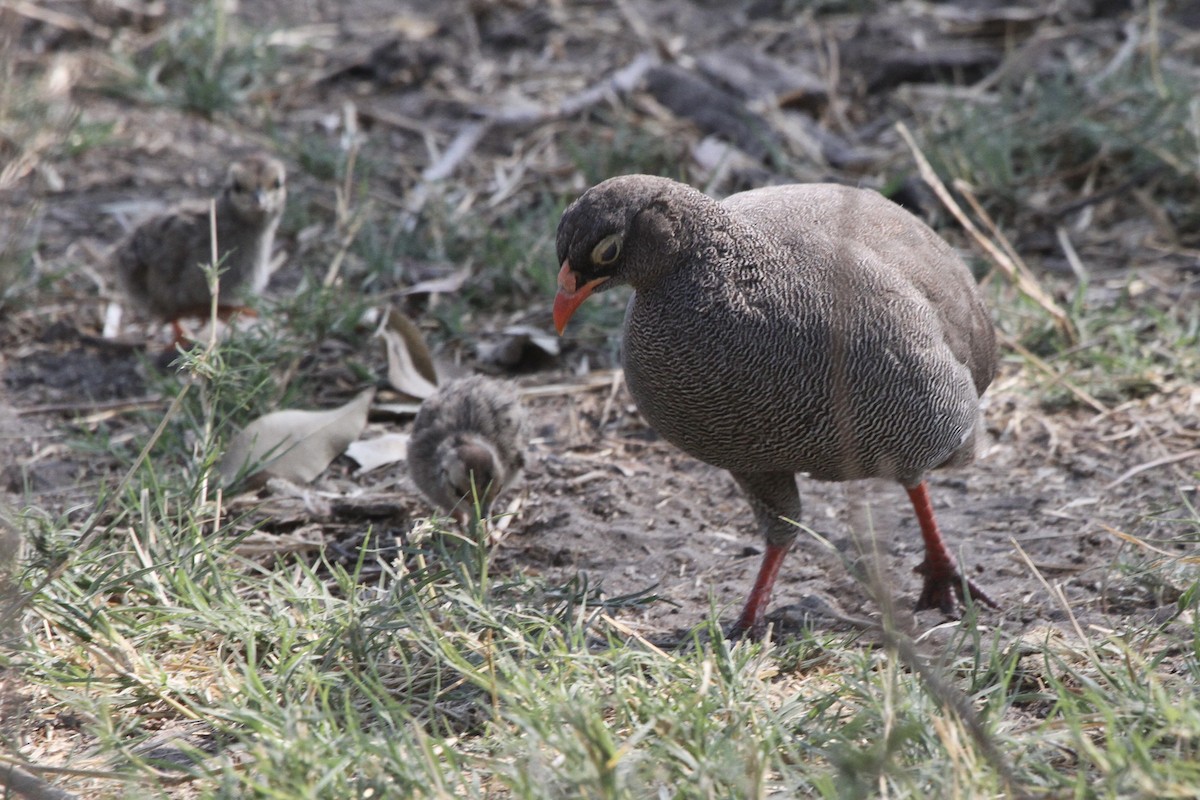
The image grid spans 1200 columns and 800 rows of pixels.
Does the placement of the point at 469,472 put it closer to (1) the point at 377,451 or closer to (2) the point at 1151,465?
(1) the point at 377,451

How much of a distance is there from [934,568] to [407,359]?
2538 millimetres

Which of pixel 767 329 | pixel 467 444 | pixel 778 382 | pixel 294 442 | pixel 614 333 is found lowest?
pixel 294 442

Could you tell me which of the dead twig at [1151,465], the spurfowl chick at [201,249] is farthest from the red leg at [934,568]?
the spurfowl chick at [201,249]

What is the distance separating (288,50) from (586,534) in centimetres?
582

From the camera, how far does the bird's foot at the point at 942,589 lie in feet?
14.8

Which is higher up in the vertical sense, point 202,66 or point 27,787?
point 202,66

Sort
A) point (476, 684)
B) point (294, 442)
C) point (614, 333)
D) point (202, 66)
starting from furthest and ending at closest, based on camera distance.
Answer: point (202, 66), point (614, 333), point (294, 442), point (476, 684)

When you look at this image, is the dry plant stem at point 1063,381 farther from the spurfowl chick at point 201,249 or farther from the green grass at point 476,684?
the spurfowl chick at point 201,249

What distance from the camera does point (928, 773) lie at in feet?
9.67

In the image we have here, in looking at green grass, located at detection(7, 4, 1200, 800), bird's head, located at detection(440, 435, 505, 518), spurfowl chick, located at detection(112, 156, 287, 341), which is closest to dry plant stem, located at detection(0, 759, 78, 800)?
green grass, located at detection(7, 4, 1200, 800)

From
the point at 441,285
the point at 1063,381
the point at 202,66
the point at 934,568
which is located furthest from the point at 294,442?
the point at 202,66

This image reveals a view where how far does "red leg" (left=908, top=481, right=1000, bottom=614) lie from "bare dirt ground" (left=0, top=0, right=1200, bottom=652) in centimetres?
9

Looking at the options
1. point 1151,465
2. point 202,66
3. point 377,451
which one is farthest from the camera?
point 202,66

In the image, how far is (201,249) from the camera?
6332 millimetres
